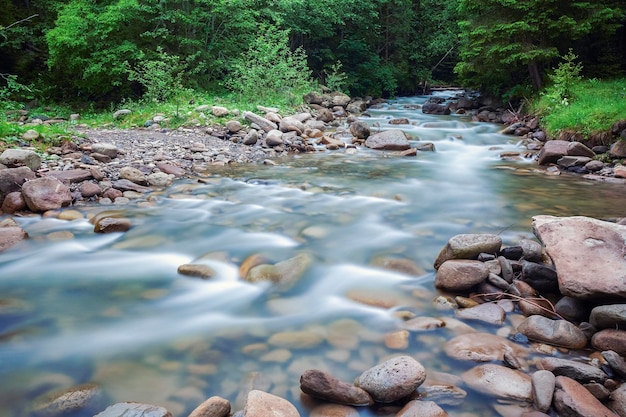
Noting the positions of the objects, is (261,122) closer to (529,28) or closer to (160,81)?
(160,81)

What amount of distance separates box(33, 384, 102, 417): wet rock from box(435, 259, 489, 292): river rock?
2603 millimetres

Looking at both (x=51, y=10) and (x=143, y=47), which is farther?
(x=51, y=10)

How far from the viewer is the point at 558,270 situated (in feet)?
10.8

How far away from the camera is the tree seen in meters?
12.6

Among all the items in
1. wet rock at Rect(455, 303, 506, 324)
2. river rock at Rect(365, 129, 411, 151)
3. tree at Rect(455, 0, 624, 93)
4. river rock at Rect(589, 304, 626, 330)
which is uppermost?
tree at Rect(455, 0, 624, 93)

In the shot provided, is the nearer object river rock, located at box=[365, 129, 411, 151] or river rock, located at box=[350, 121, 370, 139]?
river rock, located at box=[365, 129, 411, 151]

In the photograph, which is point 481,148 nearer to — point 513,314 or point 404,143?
point 404,143

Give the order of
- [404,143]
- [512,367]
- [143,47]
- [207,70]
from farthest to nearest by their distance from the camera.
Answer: [207,70], [143,47], [404,143], [512,367]

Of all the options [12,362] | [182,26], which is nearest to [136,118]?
[182,26]

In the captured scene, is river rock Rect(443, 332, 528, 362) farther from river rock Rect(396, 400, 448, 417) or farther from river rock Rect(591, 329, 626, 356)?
river rock Rect(396, 400, 448, 417)

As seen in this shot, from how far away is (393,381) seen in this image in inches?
95.6

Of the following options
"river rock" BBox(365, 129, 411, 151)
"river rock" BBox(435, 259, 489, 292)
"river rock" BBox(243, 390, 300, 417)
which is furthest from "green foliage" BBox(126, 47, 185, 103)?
"river rock" BBox(243, 390, 300, 417)

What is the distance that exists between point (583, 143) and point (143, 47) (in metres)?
13.6

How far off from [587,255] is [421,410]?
6.24ft
